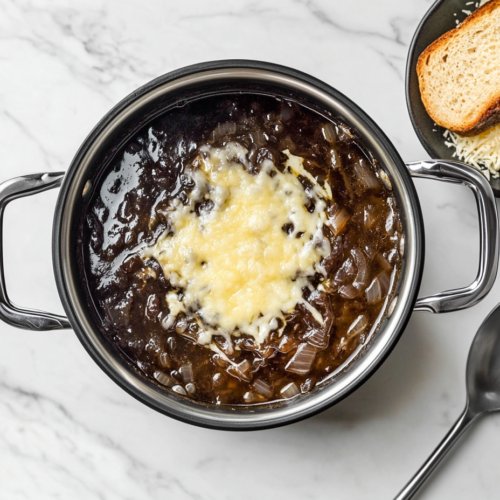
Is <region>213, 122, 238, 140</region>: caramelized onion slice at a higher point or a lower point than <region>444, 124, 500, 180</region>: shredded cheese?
higher

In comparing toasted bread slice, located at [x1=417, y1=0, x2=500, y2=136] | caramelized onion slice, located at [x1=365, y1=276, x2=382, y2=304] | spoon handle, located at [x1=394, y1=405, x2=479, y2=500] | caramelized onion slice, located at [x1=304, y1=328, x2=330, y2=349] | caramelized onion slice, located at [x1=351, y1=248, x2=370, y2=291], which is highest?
toasted bread slice, located at [x1=417, y1=0, x2=500, y2=136]

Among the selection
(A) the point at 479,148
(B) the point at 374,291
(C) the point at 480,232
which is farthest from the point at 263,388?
(A) the point at 479,148

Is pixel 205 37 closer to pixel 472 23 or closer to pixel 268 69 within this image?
pixel 268 69

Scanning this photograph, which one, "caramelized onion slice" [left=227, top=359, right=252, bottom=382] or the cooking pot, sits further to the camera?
"caramelized onion slice" [left=227, top=359, right=252, bottom=382]

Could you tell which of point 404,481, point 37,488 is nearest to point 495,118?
point 404,481

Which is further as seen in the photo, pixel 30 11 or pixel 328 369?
pixel 30 11

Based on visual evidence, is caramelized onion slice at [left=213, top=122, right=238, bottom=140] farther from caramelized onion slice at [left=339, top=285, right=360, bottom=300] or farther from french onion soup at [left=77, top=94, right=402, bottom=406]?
caramelized onion slice at [left=339, top=285, right=360, bottom=300]

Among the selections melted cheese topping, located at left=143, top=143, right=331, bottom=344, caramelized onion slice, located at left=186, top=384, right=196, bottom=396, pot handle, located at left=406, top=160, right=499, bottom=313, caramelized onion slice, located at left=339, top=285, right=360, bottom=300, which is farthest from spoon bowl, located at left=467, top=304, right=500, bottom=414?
caramelized onion slice, located at left=186, top=384, right=196, bottom=396
